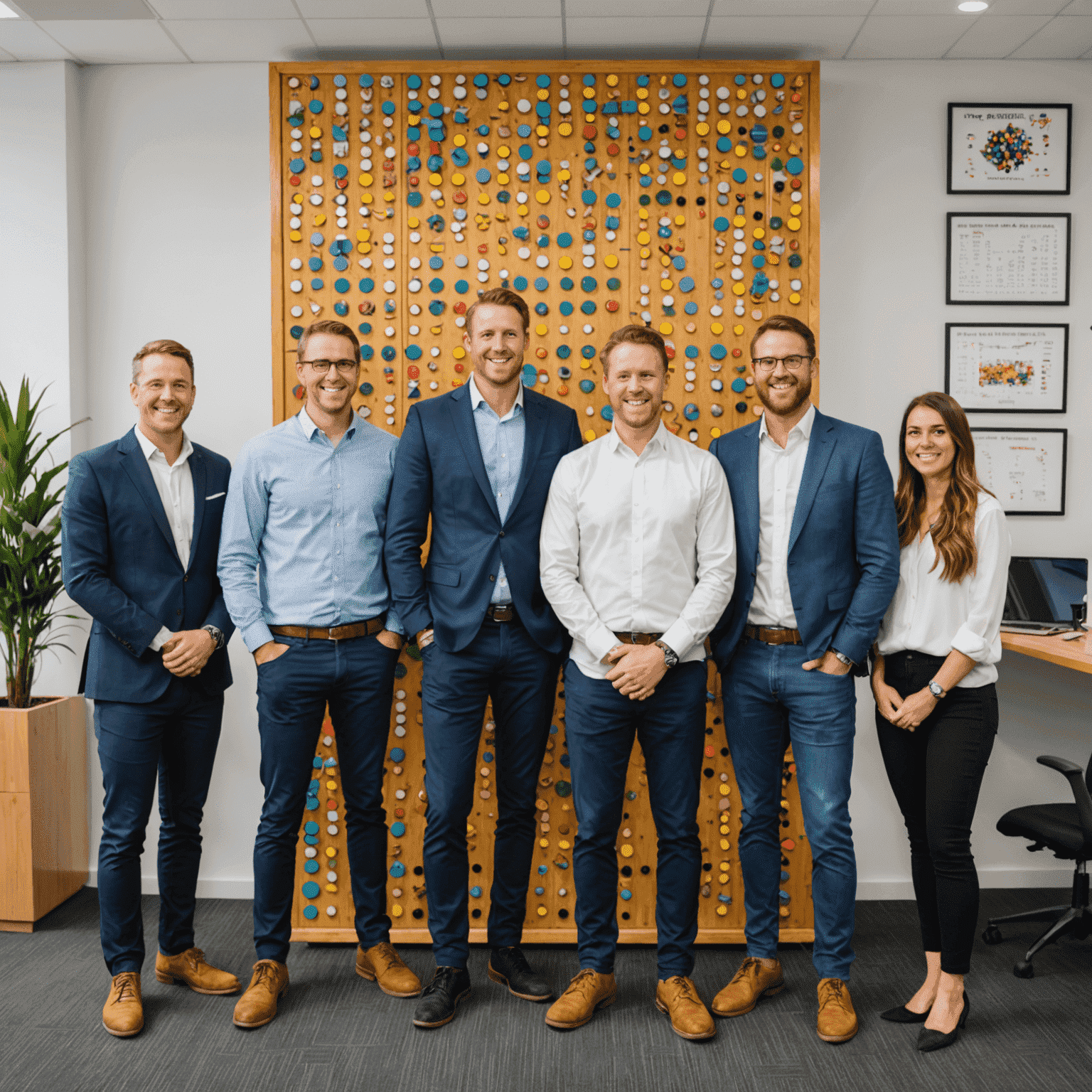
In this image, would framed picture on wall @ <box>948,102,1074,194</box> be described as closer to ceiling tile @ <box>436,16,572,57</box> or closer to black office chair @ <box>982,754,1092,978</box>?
ceiling tile @ <box>436,16,572,57</box>

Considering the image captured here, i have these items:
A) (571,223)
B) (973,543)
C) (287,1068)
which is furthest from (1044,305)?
(287,1068)

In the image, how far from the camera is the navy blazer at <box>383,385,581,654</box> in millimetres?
2379

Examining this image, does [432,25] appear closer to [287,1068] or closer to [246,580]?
[246,580]

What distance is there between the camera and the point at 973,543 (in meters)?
2.23

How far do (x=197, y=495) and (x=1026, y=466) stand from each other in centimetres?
301

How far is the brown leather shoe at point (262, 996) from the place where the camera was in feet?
7.66

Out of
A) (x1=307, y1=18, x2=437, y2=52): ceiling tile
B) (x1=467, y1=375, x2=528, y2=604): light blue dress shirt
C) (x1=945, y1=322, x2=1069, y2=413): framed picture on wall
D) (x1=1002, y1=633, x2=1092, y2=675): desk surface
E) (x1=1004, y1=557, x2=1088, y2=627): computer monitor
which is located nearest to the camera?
(x1=467, y1=375, x2=528, y2=604): light blue dress shirt

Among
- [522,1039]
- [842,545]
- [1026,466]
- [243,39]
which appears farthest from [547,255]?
[522,1039]

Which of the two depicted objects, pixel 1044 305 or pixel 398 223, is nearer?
pixel 398 223

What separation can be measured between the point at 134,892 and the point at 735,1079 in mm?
1724

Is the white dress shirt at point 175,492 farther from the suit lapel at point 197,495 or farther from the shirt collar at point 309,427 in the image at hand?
the shirt collar at point 309,427

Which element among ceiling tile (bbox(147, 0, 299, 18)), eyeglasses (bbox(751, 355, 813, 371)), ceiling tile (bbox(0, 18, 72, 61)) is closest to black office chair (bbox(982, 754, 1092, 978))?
eyeglasses (bbox(751, 355, 813, 371))

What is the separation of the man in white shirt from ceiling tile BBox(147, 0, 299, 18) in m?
1.70

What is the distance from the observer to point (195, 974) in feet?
8.27
